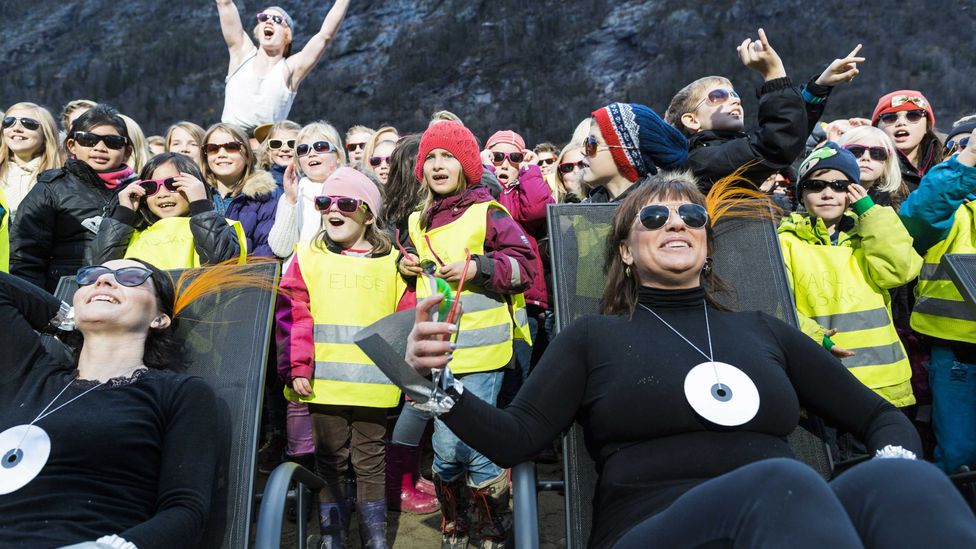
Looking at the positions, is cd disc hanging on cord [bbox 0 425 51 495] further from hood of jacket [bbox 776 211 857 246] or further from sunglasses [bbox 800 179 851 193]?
sunglasses [bbox 800 179 851 193]

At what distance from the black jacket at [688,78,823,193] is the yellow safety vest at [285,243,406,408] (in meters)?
1.44

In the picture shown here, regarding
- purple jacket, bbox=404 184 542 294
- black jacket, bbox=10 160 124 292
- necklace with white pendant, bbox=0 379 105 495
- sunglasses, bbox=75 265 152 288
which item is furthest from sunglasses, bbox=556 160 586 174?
necklace with white pendant, bbox=0 379 105 495

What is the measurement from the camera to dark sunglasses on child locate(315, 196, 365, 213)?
3.61 metres

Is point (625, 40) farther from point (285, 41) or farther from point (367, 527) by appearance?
point (367, 527)

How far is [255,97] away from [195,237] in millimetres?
2651

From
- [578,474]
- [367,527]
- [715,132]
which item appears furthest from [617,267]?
[367,527]

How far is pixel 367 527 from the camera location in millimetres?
3344

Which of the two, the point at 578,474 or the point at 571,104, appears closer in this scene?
the point at 578,474

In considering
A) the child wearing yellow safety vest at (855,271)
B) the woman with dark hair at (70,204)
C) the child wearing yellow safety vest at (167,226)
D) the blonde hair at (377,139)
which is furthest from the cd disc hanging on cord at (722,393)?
the blonde hair at (377,139)

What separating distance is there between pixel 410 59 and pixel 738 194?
28.8m

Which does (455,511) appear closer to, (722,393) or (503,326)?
(503,326)

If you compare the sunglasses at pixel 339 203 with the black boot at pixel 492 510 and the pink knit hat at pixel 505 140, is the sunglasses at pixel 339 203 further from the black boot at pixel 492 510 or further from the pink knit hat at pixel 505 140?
the pink knit hat at pixel 505 140

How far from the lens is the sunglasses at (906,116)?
4766 mm

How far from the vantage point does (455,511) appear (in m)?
3.29
